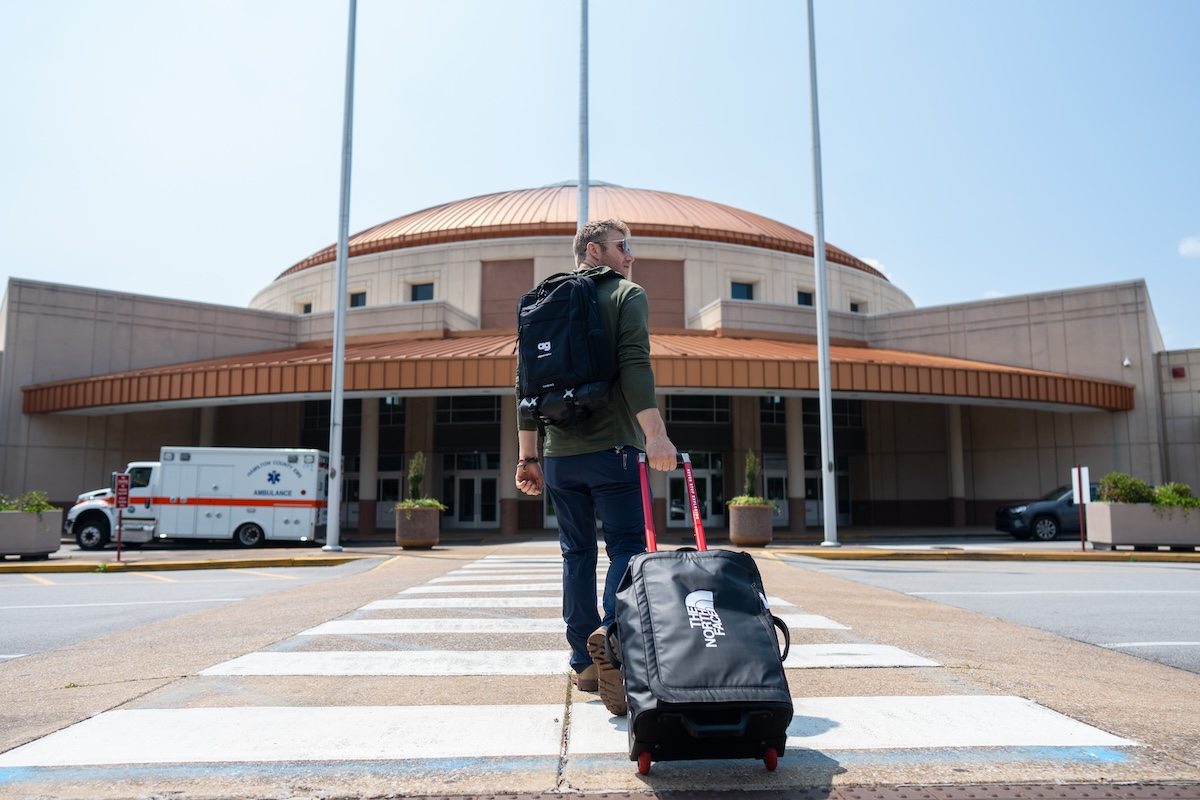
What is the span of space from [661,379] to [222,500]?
40.7ft

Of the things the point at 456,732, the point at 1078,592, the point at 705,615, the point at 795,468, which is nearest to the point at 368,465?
the point at 795,468

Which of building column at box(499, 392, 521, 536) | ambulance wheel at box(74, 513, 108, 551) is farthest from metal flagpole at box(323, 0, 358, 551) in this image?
building column at box(499, 392, 521, 536)

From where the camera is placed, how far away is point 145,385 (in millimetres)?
26594

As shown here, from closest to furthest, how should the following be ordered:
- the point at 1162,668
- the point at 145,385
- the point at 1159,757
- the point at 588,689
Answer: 1. the point at 1159,757
2. the point at 588,689
3. the point at 1162,668
4. the point at 145,385

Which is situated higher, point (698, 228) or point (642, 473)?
point (698, 228)

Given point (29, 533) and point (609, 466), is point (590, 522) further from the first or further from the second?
point (29, 533)

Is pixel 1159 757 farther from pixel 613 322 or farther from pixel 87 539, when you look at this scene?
pixel 87 539

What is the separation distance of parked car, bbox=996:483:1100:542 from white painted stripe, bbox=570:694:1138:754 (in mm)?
22352

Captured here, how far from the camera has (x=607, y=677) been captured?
334cm

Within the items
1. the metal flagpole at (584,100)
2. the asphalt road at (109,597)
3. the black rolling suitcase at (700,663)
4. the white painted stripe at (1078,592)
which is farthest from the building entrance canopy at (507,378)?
the black rolling suitcase at (700,663)

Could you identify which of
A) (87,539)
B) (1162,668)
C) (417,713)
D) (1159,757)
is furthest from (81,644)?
(87,539)

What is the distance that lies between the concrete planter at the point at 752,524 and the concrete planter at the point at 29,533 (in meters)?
14.7

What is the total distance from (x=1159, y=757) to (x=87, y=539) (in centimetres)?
2453

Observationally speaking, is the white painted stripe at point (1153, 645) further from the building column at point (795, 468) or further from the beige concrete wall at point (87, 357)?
the beige concrete wall at point (87, 357)
